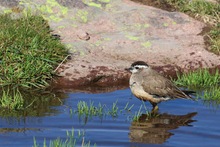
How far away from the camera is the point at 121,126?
10641mm

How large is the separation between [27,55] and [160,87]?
3.13 m

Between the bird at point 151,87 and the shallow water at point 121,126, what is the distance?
0.88ft

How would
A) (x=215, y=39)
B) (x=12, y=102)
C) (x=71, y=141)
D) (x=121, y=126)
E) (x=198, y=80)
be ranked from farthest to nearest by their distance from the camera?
1. (x=215, y=39)
2. (x=198, y=80)
3. (x=12, y=102)
4. (x=121, y=126)
5. (x=71, y=141)

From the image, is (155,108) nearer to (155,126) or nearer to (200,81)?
(155,126)

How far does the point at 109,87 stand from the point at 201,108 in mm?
2494

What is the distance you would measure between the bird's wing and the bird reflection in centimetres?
42

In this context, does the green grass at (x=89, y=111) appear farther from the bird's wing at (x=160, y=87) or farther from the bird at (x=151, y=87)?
the bird's wing at (x=160, y=87)

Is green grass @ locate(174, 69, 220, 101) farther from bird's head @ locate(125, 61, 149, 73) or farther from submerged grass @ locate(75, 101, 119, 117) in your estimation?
submerged grass @ locate(75, 101, 119, 117)

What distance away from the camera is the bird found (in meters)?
11.8

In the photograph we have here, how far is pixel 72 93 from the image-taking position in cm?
1309

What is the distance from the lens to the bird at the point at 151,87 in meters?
11.8

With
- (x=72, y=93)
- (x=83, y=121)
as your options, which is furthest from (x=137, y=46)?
(x=83, y=121)

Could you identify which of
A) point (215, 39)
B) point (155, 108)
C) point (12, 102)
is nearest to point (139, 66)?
point (155, 108)

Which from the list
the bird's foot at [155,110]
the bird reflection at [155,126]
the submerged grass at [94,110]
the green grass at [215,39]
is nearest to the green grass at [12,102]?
the submerged grass at [94,110]
